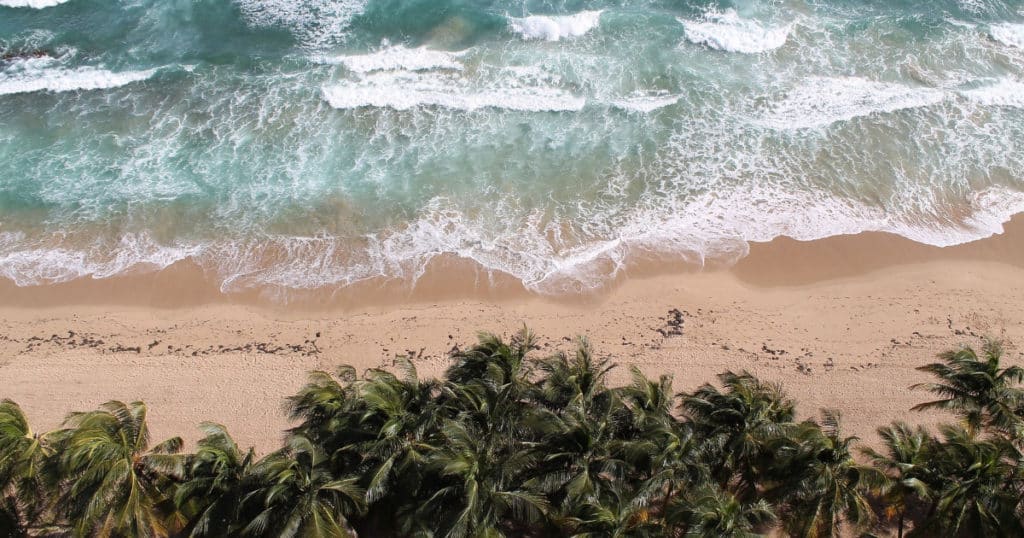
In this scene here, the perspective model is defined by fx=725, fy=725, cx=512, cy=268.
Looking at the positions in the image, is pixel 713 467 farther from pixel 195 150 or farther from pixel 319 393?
pixel 195 150

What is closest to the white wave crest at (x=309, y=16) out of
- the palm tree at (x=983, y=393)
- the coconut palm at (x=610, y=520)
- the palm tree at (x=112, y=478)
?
the palm tree at (x=112, y=478)

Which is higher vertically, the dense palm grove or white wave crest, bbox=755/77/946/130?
white wave crest, bbox=755/77/946/130

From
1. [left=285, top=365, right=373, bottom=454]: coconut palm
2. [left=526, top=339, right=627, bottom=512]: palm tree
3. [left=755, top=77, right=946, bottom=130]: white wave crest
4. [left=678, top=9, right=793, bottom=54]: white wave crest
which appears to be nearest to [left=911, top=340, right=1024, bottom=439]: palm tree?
[left=526, top=339, right=627, bottom=512]: palm tree

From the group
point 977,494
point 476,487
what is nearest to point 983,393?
point 977,494

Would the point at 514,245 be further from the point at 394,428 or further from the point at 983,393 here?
the point at 983,393

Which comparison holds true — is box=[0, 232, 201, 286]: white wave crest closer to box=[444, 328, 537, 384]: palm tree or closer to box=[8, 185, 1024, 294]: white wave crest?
box=[8, 185, 1024, 294]: white wave crest
